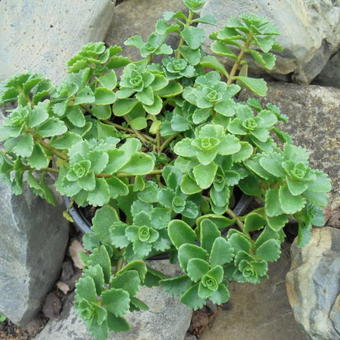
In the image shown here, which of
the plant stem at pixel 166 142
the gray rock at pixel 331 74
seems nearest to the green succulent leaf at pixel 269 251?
the plant stem at pixel 166 142

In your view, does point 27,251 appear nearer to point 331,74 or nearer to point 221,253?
point 221,253

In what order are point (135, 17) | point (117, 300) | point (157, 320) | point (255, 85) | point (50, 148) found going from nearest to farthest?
point (117, 300) → point (50, 148) → point (255, 85) → point (157, 320) → point (135, 17)

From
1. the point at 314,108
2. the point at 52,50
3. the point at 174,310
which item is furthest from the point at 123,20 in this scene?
the point at 174,310

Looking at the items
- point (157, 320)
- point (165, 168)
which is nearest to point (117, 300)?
point (165, 168)

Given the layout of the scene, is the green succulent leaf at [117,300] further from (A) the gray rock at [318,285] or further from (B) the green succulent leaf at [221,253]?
(A) the gray rock at [318,285]

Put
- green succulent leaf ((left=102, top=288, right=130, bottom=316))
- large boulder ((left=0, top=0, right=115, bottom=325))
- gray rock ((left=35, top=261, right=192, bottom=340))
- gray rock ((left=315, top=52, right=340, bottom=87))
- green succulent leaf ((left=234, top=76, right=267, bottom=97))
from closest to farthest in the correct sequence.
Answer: green succulent leaf ((left=102, top=288, right=130, bottom=316)) < green succulent leaf ((left=234, top=76, right=267, bottom=97)) < gray rock ((left=35, top=261, right=192, bottom=340)) < large boulder ((left=0, top=0, right=115, bottom=325)) < gray rock ((left=315, top=52, right=340, bottom=87))

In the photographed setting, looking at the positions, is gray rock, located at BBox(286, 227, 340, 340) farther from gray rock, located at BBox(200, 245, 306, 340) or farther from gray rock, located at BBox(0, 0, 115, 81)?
gray rock, located at BBox(0, 0, 115, 81)

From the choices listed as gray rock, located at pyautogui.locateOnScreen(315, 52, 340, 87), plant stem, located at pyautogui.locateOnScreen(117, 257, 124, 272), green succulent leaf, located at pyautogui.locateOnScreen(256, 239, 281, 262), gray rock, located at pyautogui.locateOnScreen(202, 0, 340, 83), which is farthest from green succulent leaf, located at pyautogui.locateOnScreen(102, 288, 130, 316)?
gray rock, located at pyautogui.locateOnScreen(315, 52, 340, 87)
